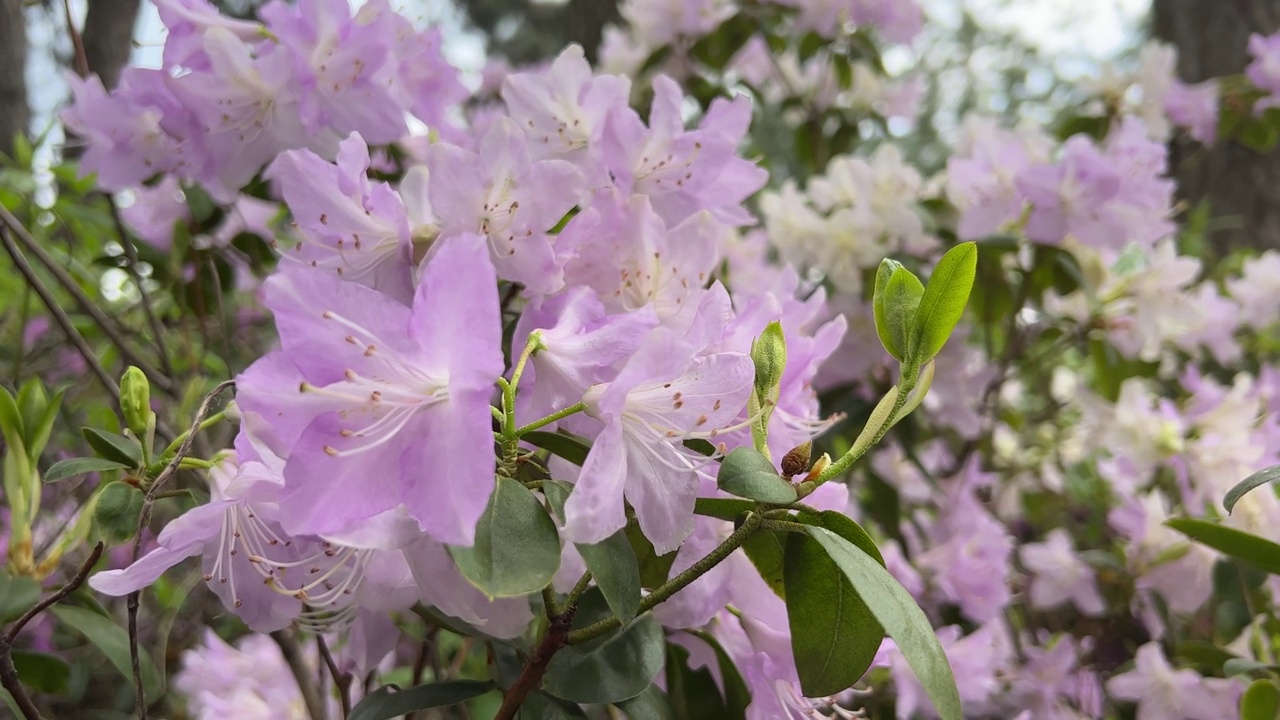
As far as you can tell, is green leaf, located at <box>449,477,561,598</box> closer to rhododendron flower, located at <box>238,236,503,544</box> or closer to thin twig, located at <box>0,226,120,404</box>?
rhododendron flower, located at <box>238,236,503,544</box>

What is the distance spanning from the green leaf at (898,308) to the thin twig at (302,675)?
2.19 feet

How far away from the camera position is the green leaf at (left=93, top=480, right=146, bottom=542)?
519mm

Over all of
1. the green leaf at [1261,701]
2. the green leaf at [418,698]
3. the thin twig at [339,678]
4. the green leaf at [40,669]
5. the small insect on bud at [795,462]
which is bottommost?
the green leaf at [40,669]

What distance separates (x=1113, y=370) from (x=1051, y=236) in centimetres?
42

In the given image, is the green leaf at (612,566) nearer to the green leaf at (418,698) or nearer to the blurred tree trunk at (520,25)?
the green leaf at (418,698)

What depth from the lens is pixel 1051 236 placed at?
1.19m

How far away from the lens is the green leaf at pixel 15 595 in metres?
0.64

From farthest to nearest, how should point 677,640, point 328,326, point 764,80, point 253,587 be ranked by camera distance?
point 764,80, point 677,640, point 253,587, point 328,326

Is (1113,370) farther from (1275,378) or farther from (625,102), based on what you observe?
(625,102)

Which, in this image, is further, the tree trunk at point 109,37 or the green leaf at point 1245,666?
the tree trunk at point 109,37

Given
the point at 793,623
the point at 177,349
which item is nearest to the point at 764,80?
the point at 177,349

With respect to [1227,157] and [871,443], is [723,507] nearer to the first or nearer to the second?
[871,443]

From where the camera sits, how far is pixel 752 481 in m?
0.45

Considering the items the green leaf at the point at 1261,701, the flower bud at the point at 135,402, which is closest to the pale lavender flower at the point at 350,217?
the flower bud at the point at 135,402
